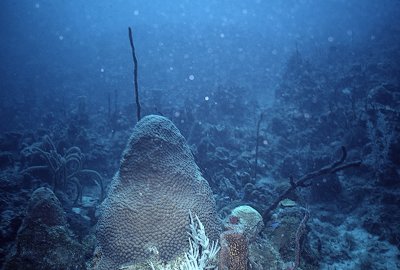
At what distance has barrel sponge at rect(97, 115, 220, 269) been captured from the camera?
3.20 meters

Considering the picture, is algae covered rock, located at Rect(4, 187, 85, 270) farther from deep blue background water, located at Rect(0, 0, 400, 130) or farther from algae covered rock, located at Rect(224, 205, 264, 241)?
deep blue background water, located at Rect(0, 0, 400, 130)

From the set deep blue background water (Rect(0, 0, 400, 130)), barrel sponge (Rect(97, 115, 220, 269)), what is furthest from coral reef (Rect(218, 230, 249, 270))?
deep blue background water (Rect(0, 0, 400, 130))

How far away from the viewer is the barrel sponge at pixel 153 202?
3197 mm

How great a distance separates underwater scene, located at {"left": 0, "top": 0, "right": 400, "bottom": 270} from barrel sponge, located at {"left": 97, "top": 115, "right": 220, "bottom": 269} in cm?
2

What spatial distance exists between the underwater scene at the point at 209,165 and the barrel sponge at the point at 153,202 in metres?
0.02

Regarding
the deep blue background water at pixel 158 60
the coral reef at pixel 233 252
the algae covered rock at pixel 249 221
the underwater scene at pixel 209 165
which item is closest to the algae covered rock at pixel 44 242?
the underwater scene at pixel 209 165

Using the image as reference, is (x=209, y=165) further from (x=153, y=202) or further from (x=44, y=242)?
(x=44, y=242)

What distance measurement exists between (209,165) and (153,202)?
20.1ft

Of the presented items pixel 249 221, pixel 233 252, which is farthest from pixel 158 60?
pixel 233 252

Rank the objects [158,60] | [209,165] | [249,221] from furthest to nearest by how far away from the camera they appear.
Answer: [158,60]
[209,165]
[249,221]

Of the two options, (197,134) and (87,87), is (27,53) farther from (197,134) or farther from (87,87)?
(197,134)

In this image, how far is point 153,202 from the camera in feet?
11.1

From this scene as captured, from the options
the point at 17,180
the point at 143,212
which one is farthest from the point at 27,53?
the point at 143,212

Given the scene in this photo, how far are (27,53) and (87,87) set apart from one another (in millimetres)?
21350
